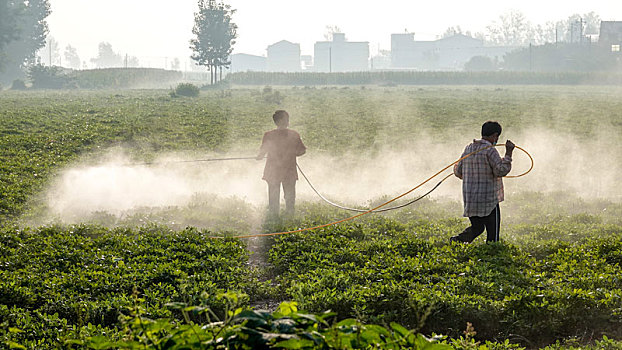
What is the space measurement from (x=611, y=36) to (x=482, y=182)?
369ft

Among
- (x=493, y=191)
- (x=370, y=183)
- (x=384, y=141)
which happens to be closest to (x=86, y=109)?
(x=384, y=141)

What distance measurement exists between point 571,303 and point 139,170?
557 inches

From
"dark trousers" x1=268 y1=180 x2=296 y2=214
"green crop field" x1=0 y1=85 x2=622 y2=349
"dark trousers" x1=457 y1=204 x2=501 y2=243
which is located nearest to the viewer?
"green crop field" x1=0 y1=85 x2=622 y2=349

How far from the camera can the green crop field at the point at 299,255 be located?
644 centimetres

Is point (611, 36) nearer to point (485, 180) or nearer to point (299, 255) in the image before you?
point (485, 180)

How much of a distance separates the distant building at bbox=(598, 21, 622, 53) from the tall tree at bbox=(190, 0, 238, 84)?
63.1m

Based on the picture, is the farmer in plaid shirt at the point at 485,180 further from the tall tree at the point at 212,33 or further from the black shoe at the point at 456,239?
the tall tree at the point at 212,33

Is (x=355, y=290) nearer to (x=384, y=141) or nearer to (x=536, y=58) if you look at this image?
(x=384, y=141)

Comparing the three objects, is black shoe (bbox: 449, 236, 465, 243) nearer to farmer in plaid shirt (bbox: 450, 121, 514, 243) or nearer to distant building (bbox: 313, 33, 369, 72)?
farmer in plaid shirt (bbox: 450, 121, 514, 243)

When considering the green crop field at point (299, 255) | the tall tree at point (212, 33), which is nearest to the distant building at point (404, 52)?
the tall tree at point (212, 33)

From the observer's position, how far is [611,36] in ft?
355

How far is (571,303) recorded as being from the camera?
295 inches

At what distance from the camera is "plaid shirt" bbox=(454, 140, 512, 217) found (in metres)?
9.74

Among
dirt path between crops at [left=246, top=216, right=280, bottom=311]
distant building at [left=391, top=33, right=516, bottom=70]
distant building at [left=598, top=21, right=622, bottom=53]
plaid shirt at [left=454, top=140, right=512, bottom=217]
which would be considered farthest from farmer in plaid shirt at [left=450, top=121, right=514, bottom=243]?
distant building at [left=391, top=33, right=516, bottom=70]
